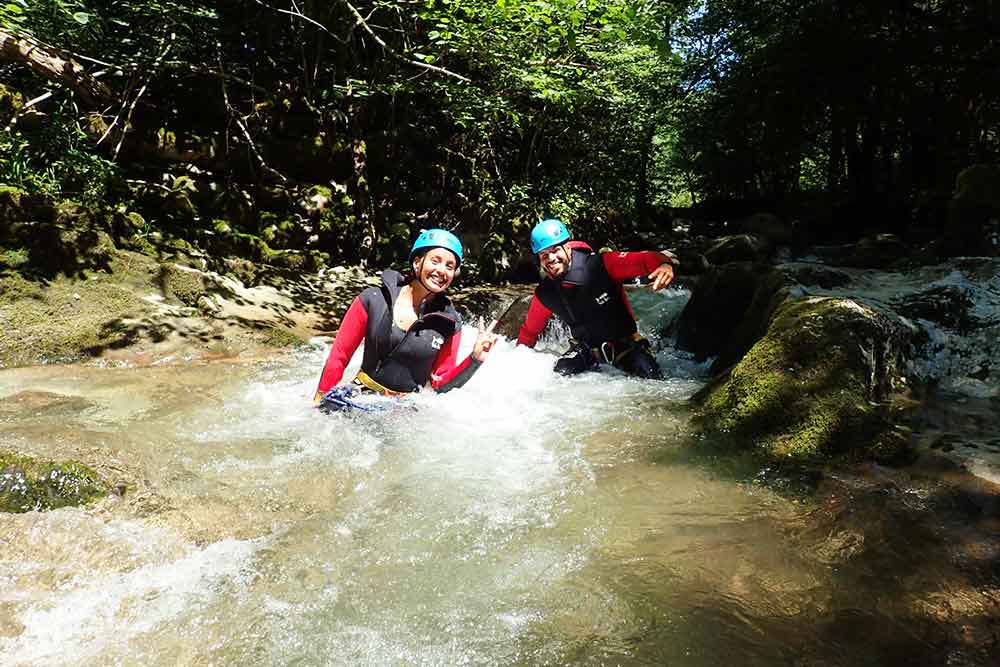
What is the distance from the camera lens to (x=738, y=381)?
4309mm

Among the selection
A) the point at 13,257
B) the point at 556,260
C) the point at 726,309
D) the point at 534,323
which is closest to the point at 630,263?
the point at 556,260

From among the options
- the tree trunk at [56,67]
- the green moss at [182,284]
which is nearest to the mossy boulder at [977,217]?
the green moss at [182,284]

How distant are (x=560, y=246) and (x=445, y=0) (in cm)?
492

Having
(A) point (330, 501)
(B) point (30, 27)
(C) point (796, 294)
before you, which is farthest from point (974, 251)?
(B) point (30, 27)

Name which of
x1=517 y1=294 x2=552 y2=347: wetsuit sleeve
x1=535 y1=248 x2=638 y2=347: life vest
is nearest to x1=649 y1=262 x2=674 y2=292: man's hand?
x1=535 y1=248 x2=638 y2=347: life vest

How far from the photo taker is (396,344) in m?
4.55

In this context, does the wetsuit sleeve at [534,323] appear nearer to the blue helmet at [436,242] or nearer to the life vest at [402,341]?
the life vest at [402,341]

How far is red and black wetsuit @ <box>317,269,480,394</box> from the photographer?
4.45 m

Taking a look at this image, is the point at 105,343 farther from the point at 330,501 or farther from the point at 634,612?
the point at 634,612

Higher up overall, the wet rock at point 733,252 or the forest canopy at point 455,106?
the forest canopy at point 455,106

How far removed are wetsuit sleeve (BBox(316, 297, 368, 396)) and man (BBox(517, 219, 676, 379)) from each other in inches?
88.3

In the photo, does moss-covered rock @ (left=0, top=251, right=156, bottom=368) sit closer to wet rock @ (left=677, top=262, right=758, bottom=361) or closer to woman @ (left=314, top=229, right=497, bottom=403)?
woman @ (left=314, top=229, right=497, bottom=403)

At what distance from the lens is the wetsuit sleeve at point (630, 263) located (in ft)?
18.7

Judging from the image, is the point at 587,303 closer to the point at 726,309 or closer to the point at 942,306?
the point at 726,309
